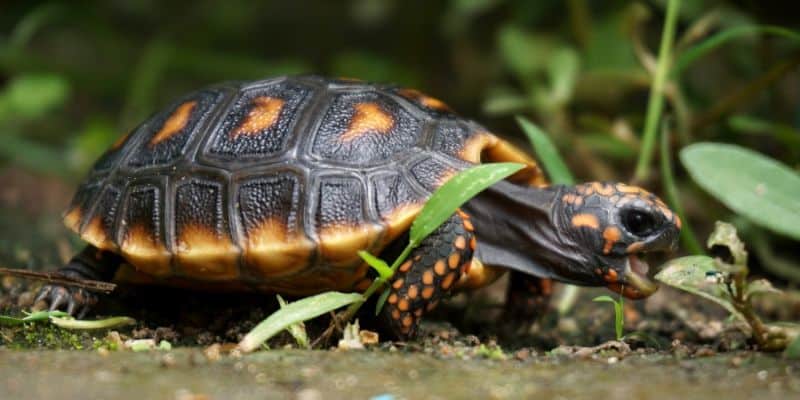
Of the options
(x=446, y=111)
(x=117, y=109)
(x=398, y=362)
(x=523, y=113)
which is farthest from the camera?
(x=117, y=109)

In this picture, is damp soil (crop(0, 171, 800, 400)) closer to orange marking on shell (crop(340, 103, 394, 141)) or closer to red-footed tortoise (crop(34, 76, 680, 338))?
red-footed tortoise (crop(34, 76, 680, 338))

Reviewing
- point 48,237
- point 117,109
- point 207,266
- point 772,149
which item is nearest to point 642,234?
point 207,266

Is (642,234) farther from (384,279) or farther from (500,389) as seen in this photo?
(500,389)

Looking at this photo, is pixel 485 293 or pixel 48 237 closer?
pixel 485 293

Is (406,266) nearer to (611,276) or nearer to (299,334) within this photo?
(299,334)

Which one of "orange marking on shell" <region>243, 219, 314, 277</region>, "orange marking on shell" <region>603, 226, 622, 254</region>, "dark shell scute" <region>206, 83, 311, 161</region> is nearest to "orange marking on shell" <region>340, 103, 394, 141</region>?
"dark shell scute" <region>206, 83, 311, 161</region>

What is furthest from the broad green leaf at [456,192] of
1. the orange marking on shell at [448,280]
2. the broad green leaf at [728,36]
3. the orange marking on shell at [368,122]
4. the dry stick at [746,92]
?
the dry stick at [746,92]

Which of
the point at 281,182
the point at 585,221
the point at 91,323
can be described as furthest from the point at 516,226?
the point at 91,323
